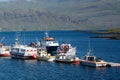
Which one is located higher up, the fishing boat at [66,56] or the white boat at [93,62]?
the fishing boat at [66,56]

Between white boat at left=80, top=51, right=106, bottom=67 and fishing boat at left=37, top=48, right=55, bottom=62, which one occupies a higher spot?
fishing boat at left=37, top=48, right=55, bottom=62

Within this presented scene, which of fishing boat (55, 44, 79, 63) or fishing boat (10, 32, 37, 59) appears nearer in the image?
fishing boat (55, 44, 79, 63)

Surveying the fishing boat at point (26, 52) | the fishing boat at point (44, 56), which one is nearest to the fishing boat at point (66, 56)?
the fishing boat at point (44, 56)

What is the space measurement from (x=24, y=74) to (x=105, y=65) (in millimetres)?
20618

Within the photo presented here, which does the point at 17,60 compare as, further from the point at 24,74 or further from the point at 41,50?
the point at 24,74

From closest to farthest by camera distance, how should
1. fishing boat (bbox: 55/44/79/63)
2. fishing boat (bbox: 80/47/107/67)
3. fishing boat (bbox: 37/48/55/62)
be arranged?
fishing boat (bbox: 80/47/107/67), fishing boat (bbox: 55/44/79/63), fishing boat (bbox: 37/48/55/62)

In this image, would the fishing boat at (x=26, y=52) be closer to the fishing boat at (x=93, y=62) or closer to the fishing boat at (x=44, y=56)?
the fishing boat at (x=44, y=56)

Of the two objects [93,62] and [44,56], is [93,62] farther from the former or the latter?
[44,56]

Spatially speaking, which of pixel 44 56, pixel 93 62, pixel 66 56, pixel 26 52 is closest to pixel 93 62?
pixel 93 62

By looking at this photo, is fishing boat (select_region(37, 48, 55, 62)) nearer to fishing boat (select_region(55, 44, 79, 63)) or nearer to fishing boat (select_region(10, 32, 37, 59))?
fishing boat (select_region(10, 32, 37, 59))

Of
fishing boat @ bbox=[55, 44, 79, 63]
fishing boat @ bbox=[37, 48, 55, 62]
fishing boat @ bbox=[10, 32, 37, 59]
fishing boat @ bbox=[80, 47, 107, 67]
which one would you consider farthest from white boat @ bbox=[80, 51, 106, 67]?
fishing boat @ bbox=[10, 32, 37, 59]

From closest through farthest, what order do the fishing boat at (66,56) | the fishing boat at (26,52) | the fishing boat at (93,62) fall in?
the fishing boat at (93,62), the fishing boat at (66,56), the fishing boat at (26,52)

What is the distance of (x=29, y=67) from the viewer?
10350 cm

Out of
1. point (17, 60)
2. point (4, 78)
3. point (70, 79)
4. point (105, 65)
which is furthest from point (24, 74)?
point (17, 60)
